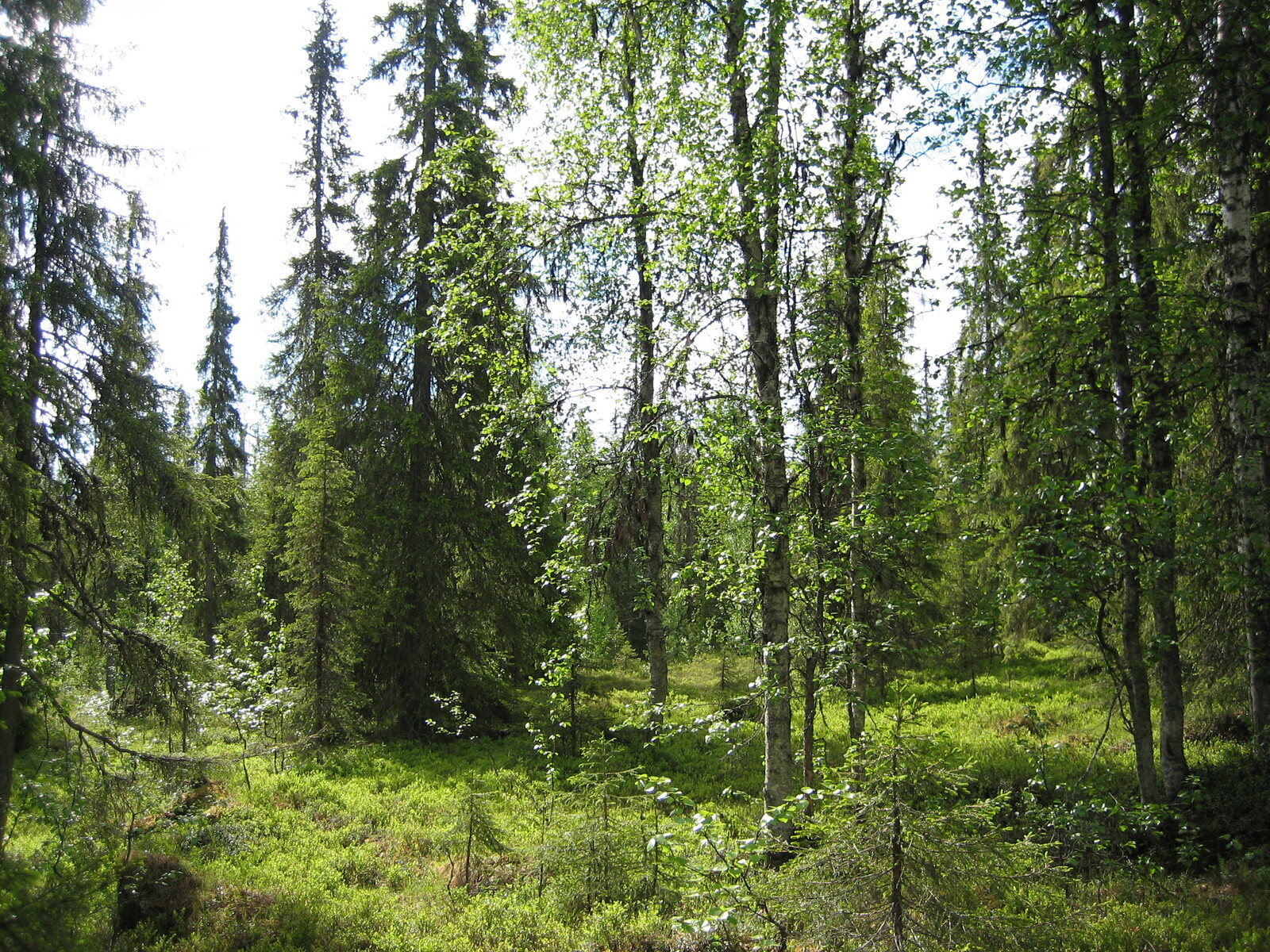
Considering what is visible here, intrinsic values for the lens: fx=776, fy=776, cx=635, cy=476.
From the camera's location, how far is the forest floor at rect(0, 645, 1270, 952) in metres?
4.15

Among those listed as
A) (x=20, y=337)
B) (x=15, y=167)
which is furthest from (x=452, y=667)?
(x=15, y=167)

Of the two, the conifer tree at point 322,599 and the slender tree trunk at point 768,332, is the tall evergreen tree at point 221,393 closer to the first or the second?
the conifer tree at point 322,599

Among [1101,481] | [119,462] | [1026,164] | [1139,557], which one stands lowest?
[1139,557]

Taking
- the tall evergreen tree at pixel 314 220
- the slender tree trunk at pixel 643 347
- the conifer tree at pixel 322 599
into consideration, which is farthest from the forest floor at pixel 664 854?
the tall evergreen tree at pixel 314 220

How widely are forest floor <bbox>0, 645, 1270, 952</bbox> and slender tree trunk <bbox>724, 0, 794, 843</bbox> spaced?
436mm

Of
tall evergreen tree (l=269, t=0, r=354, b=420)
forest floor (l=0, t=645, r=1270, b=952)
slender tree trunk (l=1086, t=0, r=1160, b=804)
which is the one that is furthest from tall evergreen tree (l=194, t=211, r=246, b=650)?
slender tree trunk (l=1086, t=0, r=1160, b=804)

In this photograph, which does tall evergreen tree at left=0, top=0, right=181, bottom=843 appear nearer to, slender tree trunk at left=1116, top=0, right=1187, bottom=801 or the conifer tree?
the conifer tree

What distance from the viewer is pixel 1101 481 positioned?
20.6ft

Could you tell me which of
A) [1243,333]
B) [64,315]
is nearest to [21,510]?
[64,315]

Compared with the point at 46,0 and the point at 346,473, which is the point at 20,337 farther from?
the point at 346,473

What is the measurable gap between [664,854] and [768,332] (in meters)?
5.18

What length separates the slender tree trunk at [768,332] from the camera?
659cm

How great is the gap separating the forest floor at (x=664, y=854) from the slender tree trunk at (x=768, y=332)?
1.43ft

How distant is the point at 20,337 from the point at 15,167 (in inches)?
72.5
